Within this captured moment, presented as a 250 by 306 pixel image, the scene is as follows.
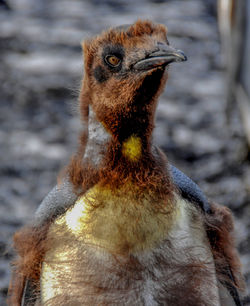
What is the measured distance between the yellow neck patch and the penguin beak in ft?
0.66

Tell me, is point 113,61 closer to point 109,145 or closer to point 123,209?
point 109,145

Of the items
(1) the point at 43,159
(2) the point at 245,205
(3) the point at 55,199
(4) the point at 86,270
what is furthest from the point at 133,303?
(1) the point at 43,159

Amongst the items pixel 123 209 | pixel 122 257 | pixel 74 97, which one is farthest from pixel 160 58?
pixel 74 97

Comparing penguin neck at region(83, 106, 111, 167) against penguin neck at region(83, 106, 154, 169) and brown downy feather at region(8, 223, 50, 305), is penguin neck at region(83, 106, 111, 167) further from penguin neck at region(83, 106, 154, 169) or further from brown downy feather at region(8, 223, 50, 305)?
brown downy feather at region(8, 223, 50, 305)

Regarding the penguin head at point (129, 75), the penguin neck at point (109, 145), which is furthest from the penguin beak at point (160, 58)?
the penguin neck at point (109, 145)

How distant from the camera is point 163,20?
18.5ft

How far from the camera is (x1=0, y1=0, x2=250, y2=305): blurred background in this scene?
361 centimetres

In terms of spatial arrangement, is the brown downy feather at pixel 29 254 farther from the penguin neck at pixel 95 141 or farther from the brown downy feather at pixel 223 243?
the brown downy feather at pixel 223 243

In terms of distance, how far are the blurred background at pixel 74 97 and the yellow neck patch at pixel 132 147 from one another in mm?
1170

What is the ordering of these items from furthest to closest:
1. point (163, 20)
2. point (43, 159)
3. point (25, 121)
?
point (163, 20) < point (25, 121) < point (43, 159)

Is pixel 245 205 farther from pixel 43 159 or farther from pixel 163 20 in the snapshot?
pixel 163 20

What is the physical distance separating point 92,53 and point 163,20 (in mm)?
4036

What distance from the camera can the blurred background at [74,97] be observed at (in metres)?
3.61

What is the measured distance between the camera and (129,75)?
1640mm
